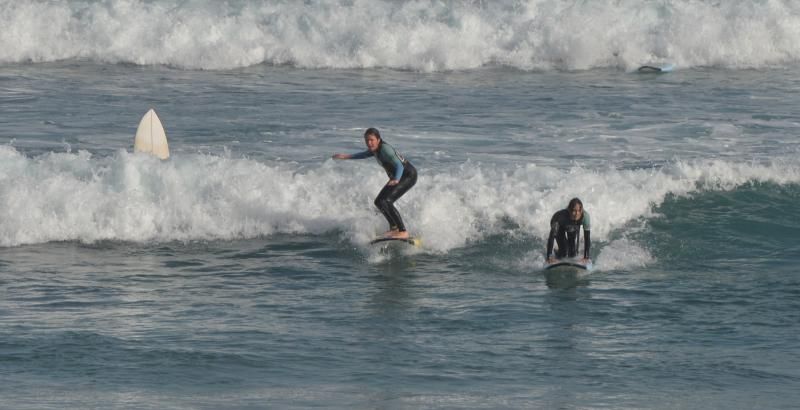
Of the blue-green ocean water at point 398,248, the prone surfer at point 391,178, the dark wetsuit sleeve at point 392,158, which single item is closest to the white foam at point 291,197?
the blue-green ocean water at point 398,248

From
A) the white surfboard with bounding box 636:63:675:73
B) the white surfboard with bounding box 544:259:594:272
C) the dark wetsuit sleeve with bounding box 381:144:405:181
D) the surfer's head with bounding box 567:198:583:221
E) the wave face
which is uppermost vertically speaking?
the wave face

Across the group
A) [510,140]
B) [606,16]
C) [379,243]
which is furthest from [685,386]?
[606,16]

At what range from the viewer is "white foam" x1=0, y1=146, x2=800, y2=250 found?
18.7m

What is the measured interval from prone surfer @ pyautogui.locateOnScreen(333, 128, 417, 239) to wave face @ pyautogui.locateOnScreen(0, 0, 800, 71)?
1464 centimetres

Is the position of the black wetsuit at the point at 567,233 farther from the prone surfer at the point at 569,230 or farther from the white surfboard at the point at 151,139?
the white surfboard at the point at 151,139

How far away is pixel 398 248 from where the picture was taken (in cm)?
1769

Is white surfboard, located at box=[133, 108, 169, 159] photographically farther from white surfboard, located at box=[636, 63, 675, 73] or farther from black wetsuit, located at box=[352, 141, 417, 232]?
white surfboard, located at box=[636, 63, 675, 73]

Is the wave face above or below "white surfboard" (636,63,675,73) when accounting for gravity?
above

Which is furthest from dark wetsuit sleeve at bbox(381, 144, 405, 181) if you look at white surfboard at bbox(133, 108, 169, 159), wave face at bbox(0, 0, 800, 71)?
wave face at bbox(0, 0, 800, 71)

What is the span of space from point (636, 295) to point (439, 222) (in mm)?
4045

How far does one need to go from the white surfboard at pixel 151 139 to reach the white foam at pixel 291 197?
0.47 m

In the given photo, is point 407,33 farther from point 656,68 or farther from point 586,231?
point 586,231

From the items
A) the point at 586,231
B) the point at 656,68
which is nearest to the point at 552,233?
the point at 586,231

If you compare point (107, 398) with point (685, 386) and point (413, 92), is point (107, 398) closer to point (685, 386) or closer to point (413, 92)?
point (685, 386)
